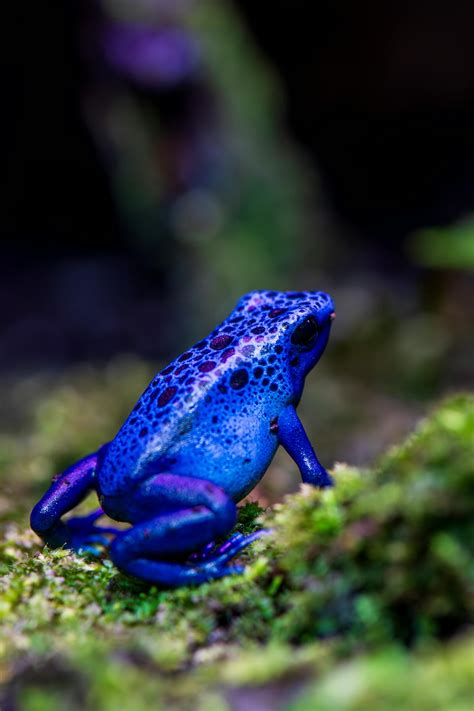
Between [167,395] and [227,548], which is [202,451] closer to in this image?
[167,395]

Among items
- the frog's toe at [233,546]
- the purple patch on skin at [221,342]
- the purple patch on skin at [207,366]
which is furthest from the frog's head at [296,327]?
the frog's toe at [233,546]

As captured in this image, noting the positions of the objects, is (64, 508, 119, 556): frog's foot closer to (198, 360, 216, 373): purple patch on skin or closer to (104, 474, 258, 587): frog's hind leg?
(104, 474, 258, 587): frog's hind leg

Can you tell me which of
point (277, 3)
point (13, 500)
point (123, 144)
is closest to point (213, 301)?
point (123, 144)

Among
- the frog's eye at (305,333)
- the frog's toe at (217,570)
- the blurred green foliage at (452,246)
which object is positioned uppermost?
the blurred green foliage at (452,246)

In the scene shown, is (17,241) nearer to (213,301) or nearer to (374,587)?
(213,301)

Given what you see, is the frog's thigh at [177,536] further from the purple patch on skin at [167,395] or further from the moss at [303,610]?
the purple patch on skin at [167,395]

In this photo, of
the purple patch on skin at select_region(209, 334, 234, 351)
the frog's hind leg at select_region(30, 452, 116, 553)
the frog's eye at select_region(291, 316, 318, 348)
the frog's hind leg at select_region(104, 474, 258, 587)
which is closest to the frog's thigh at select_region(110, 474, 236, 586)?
the frog's hind leg at select_region(104, 474, 258, 587)

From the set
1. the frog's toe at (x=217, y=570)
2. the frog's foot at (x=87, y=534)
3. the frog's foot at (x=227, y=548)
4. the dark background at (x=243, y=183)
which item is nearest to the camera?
the frog's toe at (x=217, y=570)

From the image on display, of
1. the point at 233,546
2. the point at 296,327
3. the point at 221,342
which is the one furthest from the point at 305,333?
the point at 233,546
